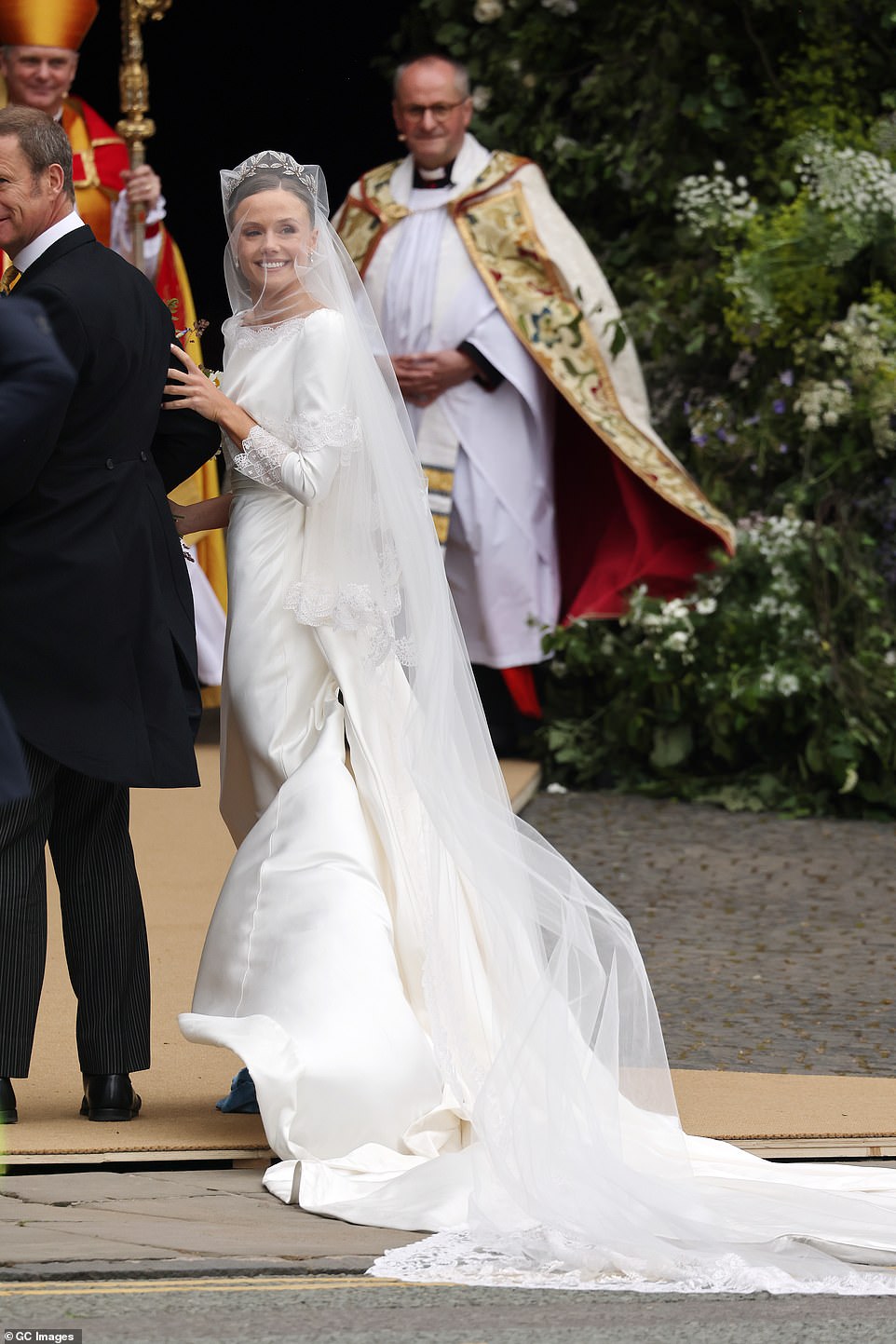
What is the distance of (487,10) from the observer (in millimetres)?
7957

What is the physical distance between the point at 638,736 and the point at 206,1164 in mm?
4063

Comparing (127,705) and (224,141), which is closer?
(127,705)

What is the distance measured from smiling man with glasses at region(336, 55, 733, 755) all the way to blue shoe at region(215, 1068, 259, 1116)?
366 centimetres

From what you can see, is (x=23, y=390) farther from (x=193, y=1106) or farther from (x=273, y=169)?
(x=193, y=1106)

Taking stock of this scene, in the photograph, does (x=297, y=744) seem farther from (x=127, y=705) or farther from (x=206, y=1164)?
(x=206, y=1164)

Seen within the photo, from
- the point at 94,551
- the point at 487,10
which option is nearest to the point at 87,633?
the point at 94,551

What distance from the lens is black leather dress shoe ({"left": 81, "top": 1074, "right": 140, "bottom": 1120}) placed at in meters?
3.68

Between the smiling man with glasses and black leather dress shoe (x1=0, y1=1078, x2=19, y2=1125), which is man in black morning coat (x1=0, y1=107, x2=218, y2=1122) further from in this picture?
the smiling man with glasses

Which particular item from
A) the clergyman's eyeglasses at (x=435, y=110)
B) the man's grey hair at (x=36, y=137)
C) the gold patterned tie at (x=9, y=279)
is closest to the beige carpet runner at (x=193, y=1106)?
the gold patterned tie at (x=9, y=279)

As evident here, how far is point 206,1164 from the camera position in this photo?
3477 mm

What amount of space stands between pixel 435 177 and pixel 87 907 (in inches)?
164

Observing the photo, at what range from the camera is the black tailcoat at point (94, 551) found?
140 inches

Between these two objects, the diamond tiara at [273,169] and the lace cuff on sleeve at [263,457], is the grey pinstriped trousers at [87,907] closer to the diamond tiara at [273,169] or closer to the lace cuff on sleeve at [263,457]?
the lace cuff on sleeve at [263,457]

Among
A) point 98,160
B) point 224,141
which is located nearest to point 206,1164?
point 98,160
